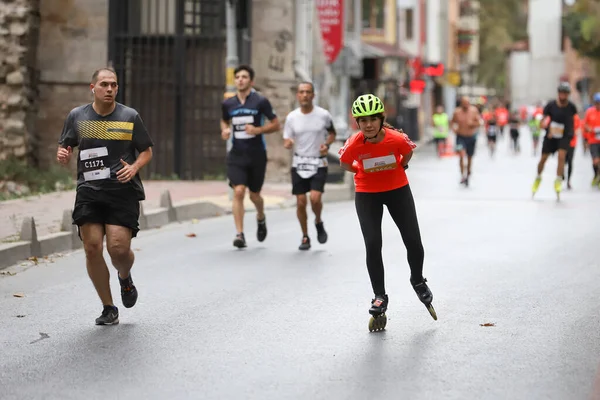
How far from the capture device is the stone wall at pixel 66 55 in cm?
2339

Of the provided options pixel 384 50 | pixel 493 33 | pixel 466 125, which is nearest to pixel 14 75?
pixel 466 125

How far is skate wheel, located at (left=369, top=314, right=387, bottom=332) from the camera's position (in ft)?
26.5

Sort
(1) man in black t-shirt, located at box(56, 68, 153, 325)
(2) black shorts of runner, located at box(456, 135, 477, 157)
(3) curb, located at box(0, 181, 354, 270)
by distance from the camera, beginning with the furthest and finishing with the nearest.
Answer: (2) black shorts of runner, located at box(456, 135, 477, 157), (3) curb, located at box(0, 181, 354, 270), (1) man in black t-shirt, located at box(56, 68, 153, 325)

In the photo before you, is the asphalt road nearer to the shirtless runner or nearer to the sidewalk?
the sidewalk

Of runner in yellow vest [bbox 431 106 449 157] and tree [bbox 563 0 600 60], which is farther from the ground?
tree [bbox 563 0 600 60]

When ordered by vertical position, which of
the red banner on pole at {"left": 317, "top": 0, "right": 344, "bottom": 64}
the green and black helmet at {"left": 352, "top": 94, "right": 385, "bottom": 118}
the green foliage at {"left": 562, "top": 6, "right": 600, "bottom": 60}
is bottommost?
the green and black helmet at {"left": 352, "top": 94, "right": 385, "bottom": 118}

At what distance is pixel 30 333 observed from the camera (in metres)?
8.19

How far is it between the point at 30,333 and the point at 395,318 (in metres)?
2.39

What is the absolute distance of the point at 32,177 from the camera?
825 inches

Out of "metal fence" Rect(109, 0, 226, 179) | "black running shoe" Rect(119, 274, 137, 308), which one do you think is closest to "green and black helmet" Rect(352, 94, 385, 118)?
"black running shoe" Rect(119, 274, 137, 308)

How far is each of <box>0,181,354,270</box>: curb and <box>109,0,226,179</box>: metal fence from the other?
9.55 feet

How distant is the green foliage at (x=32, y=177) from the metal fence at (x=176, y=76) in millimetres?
2327

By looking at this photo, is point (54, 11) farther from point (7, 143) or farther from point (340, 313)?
point (340, 313)

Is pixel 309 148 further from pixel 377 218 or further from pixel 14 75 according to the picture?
pixel 14 75
